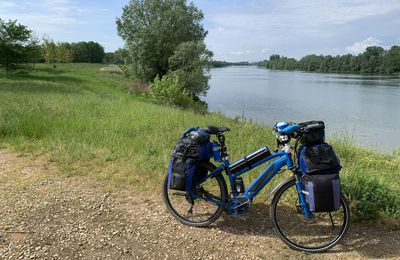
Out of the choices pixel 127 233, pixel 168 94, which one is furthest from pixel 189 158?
pixel 168 94

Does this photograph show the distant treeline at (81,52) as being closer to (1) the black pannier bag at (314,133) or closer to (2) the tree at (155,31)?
(2) the tree at (155,31)

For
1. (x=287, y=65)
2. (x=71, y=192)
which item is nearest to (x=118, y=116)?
(x=71, y=192)

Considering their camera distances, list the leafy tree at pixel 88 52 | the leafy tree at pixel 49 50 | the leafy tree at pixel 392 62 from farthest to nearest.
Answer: the leafy tree at pixel 88 52 → the leafy tree at pixel 392 62 → the leafy tree at pixel 49 50

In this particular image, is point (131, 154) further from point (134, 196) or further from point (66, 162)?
point (134, 196)

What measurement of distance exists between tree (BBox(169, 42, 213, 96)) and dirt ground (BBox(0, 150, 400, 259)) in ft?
74.2

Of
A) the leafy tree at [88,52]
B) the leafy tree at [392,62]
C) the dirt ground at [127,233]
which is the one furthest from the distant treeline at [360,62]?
the dirt ground at [127,233]

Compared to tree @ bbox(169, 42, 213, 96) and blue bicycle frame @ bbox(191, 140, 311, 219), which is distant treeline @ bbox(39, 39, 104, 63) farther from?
blue bicycle frame @ bbox(191, 140, 311, 219)

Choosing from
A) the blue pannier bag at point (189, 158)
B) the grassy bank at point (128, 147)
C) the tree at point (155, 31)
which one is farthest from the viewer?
the tree at point (155, 31)

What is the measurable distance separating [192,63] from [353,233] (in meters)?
24.3

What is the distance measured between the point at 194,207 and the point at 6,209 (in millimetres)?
2166

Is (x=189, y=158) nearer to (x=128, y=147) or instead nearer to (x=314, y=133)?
(x=314, y=133)

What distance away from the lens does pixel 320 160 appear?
9.27 feet

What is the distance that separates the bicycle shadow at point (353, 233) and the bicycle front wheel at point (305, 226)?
0.38ft

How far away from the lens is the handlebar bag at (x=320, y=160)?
111 inches
